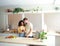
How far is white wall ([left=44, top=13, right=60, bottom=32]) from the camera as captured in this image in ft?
13.7

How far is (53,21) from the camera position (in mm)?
4215

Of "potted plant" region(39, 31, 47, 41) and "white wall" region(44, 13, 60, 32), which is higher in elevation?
"white wall" region(44, 13, 60, 32)

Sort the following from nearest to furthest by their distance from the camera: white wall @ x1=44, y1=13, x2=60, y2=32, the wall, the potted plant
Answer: the potted plant, white wall @ x1=44, y1=13, x2=60, y2=32, the wall

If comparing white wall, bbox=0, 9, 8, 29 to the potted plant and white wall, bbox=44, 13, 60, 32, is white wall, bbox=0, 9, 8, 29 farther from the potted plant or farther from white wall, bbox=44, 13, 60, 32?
the potted plant

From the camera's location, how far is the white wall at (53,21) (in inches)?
164

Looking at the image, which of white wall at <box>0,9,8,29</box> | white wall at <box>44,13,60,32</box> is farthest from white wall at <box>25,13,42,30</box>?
white wall at <box>0,9,8,29</box>

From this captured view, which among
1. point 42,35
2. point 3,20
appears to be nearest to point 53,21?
point 3,20

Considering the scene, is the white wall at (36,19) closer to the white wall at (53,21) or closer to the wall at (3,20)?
the white wall at (53,21)

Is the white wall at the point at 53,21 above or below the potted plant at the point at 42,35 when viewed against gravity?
above

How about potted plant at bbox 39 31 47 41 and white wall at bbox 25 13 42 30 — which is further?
white wall at bbox 25 13 42 30

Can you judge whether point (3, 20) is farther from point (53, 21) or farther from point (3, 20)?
point (53, 21)

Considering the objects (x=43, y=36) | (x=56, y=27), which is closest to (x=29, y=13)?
Answer: (x=56, y=27)

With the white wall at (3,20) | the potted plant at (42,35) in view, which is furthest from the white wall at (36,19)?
the potted plant at (42,35)

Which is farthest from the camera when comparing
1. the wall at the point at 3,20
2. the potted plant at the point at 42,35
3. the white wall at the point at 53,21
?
the wall at the point at 3,20
